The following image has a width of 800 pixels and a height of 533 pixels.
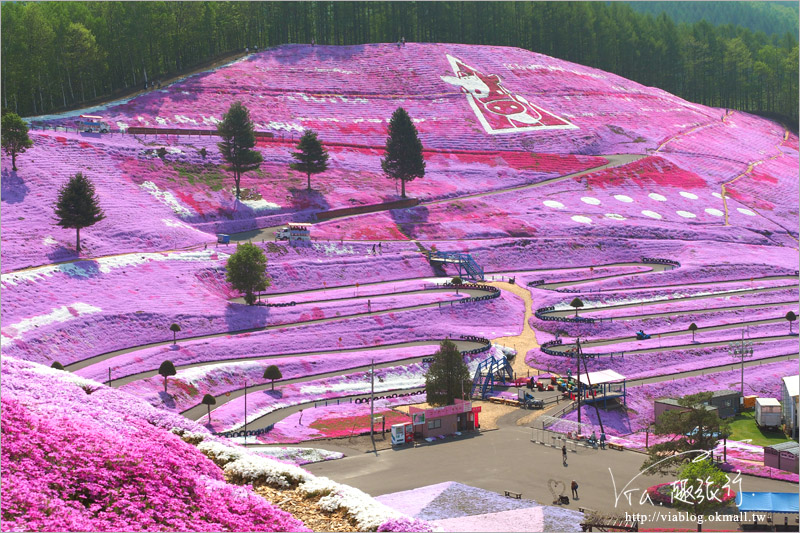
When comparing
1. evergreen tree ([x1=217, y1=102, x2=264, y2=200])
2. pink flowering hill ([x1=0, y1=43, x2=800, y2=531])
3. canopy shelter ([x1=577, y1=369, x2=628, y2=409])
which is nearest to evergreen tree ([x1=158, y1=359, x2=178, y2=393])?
pink flowering hill ([x1=0, y1=43, x2=800, y2=531])

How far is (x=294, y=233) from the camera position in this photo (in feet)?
360

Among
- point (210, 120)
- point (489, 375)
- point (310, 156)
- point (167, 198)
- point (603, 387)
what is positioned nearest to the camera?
point (603, 387)

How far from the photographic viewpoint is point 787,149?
185 meters

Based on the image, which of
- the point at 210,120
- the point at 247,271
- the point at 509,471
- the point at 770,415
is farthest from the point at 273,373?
the point at 210,120

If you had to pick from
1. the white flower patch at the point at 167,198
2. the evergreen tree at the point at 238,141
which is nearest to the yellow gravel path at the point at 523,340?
the evergreen tree at the point at 238,141

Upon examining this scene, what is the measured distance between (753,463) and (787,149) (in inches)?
5621

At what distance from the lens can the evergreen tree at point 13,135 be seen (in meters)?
104

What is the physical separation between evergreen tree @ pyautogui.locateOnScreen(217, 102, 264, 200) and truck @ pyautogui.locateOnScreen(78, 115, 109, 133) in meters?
20.5

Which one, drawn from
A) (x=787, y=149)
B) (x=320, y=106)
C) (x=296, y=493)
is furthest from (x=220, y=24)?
(x=296, y=493)

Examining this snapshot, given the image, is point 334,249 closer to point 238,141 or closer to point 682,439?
point 238,141

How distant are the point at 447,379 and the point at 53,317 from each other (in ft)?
112

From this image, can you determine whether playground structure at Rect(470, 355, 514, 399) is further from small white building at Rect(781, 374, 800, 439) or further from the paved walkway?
small white building at Rect(781, 374, 800, 439)

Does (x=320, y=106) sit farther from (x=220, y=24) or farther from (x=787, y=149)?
(x=787, y=149)

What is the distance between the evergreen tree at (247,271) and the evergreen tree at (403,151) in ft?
143
